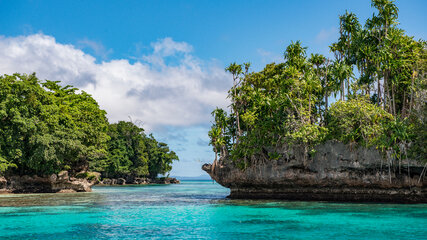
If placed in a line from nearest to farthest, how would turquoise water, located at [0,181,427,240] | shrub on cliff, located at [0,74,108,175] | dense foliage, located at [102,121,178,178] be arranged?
1. turquoise water, located at [0,181,427,240]
2. shrub on cliff, located at [0,74,108,175]
3. dense foliage, located at [102,121,178,178]

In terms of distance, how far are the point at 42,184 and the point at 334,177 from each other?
95.4ft

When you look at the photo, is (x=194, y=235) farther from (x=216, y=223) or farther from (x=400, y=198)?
(x=400, y=198)

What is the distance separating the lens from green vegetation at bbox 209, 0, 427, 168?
22031 millimetres

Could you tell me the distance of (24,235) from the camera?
40.2 ft

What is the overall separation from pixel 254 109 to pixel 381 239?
18.0 m

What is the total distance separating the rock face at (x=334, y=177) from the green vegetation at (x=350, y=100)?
2.89 ft

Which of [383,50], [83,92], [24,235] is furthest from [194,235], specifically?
[83,92]

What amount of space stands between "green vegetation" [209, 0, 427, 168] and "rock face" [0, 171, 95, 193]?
57.2 ft

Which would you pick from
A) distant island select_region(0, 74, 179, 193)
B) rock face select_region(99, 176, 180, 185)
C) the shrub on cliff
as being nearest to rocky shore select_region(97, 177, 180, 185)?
rock face select_region(99, 176, 180, 185)

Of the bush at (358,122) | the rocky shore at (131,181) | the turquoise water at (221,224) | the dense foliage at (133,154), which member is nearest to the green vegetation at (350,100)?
the bush at (358,122)

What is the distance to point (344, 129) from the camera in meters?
23.6

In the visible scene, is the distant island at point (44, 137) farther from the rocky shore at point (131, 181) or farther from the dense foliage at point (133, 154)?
the rocky shore at point (131, 181)

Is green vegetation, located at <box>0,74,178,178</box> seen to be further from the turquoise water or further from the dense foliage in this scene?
the dense foliage

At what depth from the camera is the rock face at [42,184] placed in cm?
3309
